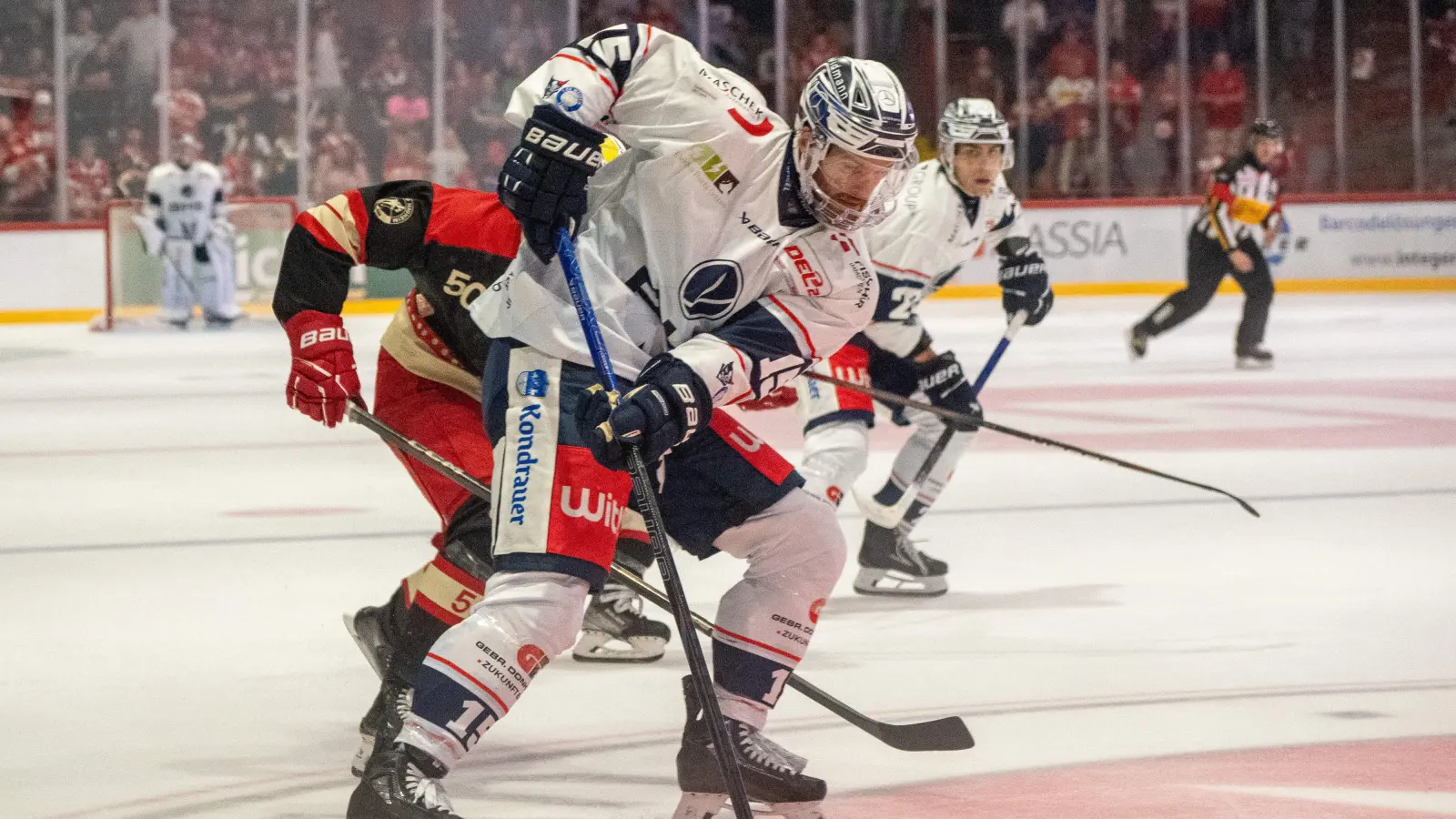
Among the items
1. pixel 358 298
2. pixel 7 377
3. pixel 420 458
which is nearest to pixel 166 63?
pixel 358 298

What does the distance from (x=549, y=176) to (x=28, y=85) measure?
514 inches

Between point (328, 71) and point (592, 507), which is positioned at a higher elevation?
point (328, 71)

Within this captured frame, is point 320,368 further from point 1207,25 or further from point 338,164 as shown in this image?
point 1207,25

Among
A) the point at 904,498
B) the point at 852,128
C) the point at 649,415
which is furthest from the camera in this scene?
the point at 904,498

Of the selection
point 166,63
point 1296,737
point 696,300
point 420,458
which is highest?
point 166,63

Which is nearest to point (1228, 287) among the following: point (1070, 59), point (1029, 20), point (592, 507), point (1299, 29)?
point (1070, 59)

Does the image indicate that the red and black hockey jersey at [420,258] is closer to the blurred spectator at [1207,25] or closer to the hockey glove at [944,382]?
the hockey glove at [944,382]

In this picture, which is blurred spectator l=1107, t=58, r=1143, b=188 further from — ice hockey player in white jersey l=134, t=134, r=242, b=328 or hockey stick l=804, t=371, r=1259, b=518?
hockey stick l=804, t=371, r=1259, b=518

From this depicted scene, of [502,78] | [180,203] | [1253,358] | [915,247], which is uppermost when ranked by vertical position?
[502,78]

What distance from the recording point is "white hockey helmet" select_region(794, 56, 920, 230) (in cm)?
257

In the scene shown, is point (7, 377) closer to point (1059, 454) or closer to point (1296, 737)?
point (1059, 454)

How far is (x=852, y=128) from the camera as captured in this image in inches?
101

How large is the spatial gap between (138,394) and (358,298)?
4.94 m

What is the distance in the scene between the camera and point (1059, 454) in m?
6.93
